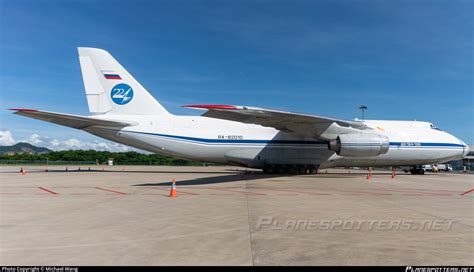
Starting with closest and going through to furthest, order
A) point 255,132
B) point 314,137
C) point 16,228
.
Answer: point 16,228
point 314,137
point 255,132

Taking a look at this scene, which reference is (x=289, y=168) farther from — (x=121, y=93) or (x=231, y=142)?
(x=121, y=93)

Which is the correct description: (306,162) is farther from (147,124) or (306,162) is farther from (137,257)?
(137,257)

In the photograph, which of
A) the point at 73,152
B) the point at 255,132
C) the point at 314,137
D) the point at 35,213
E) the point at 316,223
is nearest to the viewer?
the point at 316,223

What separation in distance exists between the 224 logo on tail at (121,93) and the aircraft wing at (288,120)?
9251 millimetres

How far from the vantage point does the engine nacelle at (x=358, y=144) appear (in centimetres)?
1758

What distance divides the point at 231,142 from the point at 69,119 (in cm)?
974

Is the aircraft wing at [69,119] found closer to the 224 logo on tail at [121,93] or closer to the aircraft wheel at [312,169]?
the 224 logo on tail at [121,93]

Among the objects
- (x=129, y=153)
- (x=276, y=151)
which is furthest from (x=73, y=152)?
(x=276, y=151)

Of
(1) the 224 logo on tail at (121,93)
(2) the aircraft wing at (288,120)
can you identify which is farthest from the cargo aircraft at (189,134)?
(2) the aircraft wing at (288,120)

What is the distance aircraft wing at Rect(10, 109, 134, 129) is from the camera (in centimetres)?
1711

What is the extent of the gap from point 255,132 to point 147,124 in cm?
697

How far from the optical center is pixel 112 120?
20.1 metres

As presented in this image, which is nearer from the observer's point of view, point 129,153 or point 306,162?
point 306,162

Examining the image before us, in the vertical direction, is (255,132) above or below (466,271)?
above
